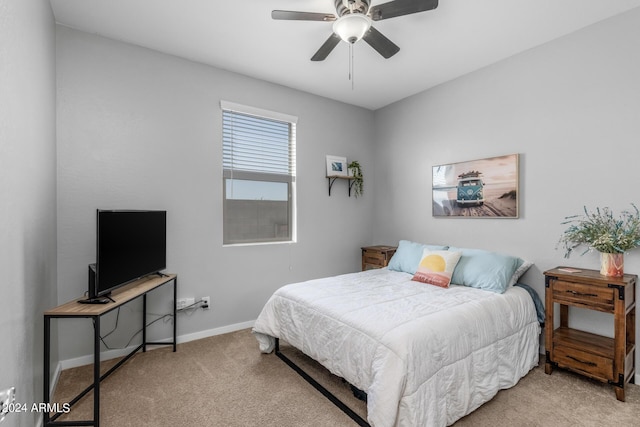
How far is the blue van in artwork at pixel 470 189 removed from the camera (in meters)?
3.21

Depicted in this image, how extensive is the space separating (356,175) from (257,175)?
4.59ft

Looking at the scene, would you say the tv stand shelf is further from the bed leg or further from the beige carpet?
the bed leg

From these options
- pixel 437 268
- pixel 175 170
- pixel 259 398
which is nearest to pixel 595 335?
pixel 437 268

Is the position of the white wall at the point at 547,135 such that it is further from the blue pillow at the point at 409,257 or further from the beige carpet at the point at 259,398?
the beige carpet at the point at 259,398

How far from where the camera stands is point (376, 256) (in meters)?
3.99

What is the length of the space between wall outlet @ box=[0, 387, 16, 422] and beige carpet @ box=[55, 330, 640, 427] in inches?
30.5

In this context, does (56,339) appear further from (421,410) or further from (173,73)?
(421,410)

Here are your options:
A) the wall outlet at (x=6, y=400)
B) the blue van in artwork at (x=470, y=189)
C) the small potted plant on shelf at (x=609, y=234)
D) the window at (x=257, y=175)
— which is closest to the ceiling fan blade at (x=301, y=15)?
the window at (x=257, y=175)

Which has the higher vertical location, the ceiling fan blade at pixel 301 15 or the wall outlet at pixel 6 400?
the ceiling fan blade at pixel 301 15

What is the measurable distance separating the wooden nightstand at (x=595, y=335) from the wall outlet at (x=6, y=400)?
3.24 metres

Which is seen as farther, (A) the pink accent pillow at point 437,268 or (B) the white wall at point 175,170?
(A) the pink accent pillow at point 437,268

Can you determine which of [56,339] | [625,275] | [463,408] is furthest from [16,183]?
[625,275]

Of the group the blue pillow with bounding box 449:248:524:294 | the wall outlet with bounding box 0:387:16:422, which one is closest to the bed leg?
the blue pillow with bounding box 449:248:524:294

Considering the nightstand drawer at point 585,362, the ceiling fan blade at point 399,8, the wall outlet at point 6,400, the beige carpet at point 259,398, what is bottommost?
the beige carpet at point 259,398
